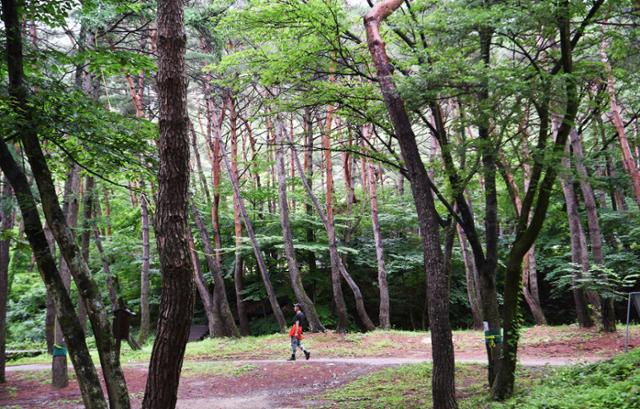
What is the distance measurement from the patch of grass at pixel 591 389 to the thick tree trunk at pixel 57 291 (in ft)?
17.7

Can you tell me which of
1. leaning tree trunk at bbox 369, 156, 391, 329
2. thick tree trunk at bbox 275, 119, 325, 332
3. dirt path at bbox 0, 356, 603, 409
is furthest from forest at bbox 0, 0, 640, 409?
thick tree trunk at bbox 275, 119, 325, 332

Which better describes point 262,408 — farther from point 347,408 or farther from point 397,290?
point 397,290

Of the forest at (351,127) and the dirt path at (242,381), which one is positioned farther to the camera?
the dirt path at (242,381)

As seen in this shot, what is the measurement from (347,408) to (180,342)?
16.6 ft

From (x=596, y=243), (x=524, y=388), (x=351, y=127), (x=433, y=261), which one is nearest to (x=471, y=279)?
(x=596, y=243)

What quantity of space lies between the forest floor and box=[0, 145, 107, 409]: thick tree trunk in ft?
13.6

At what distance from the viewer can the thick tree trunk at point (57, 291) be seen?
582 cm

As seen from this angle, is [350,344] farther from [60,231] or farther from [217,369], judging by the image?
[60,231]

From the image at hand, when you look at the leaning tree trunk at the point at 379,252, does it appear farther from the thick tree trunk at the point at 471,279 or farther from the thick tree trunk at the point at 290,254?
the thick tree trunk at the point at 471,279

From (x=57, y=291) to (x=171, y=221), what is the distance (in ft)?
8.04

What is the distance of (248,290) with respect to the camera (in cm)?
2084

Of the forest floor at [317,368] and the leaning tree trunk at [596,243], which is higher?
the leaning tree trunk at [596,243]

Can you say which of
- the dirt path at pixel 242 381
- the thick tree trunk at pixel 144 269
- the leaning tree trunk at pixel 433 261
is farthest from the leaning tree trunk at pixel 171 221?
the thick tree trunk at pixel 144 269

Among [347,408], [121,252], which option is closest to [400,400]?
[347,408]
